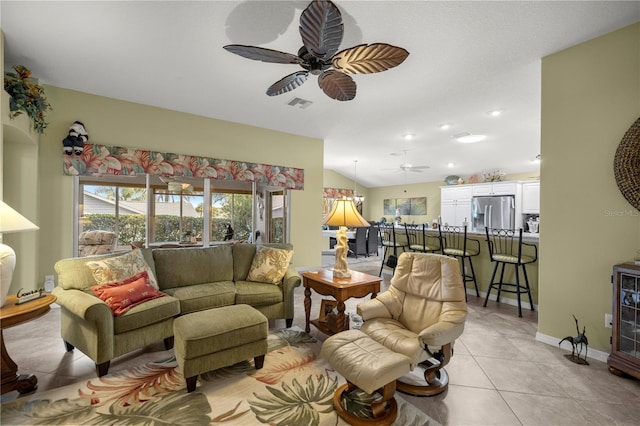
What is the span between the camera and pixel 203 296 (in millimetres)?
2758

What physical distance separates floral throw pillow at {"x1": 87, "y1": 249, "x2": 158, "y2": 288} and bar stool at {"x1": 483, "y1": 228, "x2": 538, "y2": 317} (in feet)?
13.6

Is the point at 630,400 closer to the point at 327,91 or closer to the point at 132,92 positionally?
the point at 327,91

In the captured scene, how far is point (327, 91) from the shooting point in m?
2.60

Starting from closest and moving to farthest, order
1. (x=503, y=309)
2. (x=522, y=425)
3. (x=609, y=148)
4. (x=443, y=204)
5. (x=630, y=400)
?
(x=522, y=425) < (x=630, y=400) < (x=609, y=148) < (x=503, y=309) < (x=443, y=204)

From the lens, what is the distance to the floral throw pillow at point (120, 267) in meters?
2.50

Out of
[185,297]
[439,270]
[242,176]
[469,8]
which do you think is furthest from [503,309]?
[242,176]

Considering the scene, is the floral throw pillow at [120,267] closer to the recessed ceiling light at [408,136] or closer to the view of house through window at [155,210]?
the view of house through window at [155,210]

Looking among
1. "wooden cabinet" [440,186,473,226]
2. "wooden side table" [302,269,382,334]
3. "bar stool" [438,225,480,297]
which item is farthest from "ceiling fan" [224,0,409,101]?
"wooden cabinet" [440,186,473,226]

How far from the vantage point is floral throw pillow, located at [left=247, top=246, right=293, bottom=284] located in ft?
10.5

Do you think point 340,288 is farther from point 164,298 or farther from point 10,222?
point 10,222

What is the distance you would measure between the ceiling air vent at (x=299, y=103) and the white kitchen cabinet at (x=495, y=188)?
551cm

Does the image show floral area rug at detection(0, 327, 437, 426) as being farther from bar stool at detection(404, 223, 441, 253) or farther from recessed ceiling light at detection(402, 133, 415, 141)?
recessed ceiling light at detection(402, 133, 415, 141)

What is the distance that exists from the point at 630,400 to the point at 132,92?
5.83 m

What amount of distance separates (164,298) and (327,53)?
2.49 m
